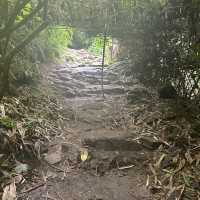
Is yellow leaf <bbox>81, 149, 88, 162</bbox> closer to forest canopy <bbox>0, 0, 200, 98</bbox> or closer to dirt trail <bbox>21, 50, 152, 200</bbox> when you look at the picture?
dirt trail <bbox>21, 50, 152, 200</bbox>

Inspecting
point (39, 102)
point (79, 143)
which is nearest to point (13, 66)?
point (39, 102)

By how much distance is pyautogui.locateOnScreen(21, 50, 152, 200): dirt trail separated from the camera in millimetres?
3510

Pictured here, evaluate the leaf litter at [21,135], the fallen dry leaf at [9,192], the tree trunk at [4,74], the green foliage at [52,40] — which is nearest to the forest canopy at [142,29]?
the tree trunk at [4,74]

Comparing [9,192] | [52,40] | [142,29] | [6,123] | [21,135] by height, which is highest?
[142,29]

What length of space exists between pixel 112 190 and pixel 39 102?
283 cm

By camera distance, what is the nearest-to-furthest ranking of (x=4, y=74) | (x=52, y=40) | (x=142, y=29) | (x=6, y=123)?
(x=6, y=123) → (x=4, y=74) → (x=142, y=29) → (x=52, y=40)

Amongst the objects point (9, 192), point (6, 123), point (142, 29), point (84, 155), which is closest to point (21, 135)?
point (6, 123)

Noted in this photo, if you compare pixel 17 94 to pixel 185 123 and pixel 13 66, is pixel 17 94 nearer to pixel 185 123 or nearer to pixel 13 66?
pixel 13 66

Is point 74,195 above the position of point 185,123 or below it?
below

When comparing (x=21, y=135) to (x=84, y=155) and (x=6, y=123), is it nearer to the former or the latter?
(x=6, y=123)

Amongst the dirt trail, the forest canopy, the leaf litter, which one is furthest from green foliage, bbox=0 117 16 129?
the forest canopy

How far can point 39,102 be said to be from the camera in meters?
5.98

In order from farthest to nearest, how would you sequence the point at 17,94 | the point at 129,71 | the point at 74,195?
the point at 129,71 → the point at 17,94 → the point at 74,195

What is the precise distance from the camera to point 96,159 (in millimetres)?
4117
